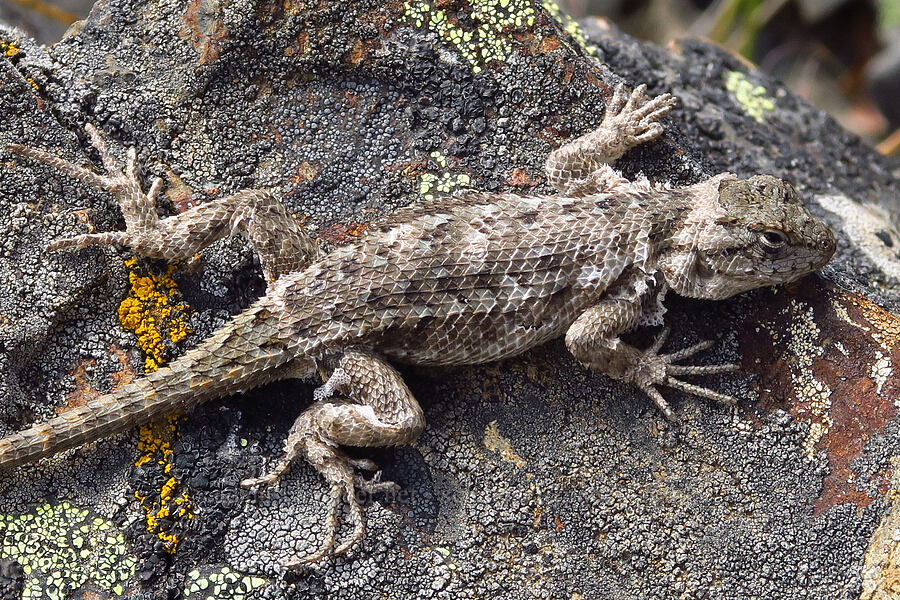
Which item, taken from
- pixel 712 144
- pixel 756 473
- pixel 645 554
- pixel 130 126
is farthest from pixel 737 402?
pixel 130 126

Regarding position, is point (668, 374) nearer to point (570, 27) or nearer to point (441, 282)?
point (441, 282)

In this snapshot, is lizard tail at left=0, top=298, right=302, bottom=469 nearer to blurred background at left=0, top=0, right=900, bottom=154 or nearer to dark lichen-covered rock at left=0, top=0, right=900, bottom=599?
dark lichen-covered rock at left=0, top=0, right=900, bottom=599

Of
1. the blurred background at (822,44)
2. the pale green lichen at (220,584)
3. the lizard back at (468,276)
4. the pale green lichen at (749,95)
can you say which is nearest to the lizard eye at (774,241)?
the lizard back at (468,276)

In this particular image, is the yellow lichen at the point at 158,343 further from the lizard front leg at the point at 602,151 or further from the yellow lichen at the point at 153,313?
the lizard front leg at the point at 602,151

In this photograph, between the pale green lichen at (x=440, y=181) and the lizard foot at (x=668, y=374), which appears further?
the pale green lichen at (x=440, y=181)

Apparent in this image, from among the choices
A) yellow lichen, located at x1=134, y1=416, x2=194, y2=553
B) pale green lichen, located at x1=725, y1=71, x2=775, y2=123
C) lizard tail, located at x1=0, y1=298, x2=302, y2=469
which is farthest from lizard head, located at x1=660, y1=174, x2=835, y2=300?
yellow lichen, located at x1=134, y1=416, x2=194, y2=553

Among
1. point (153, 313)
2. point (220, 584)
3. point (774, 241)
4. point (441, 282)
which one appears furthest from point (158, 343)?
point (774, 241)

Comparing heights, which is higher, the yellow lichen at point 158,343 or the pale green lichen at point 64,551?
the yellow lichen at point 158,343

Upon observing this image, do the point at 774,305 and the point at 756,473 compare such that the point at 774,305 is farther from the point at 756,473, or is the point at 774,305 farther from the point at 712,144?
the point at 712,144
